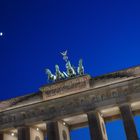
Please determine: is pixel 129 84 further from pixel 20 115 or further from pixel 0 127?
pixel 0 127

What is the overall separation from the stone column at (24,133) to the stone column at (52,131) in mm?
3193

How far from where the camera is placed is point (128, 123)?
3503 cm

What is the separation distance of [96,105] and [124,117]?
3882 millimetres

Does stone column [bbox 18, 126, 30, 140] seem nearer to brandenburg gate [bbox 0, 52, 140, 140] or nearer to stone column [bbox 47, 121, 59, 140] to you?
brandenburg gate [bbox 0, 52, 140, 140]

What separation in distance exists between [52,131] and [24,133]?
410 cm

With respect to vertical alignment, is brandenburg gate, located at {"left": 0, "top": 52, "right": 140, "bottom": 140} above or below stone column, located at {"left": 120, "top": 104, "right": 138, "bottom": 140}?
above

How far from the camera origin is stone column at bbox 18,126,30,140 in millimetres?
39156

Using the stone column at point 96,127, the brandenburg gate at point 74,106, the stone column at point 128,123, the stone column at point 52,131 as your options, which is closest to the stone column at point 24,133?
the brandenburg gate at point 74,106

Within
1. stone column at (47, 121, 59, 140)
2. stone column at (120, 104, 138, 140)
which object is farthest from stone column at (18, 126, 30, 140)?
stone column at (120, 104, 138, 140)

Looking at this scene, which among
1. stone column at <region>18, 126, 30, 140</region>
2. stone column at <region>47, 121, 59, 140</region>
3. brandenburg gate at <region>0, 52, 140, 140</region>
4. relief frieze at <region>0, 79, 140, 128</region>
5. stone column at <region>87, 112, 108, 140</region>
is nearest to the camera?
stone column at <region>87, 112, 108, 140</region>

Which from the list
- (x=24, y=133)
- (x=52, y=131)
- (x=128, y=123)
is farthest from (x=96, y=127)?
(x=24, y=133)

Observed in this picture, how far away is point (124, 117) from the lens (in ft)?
116

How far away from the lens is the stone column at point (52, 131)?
3775 cm

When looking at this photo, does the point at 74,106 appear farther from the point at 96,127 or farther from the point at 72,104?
the point at 96,127
